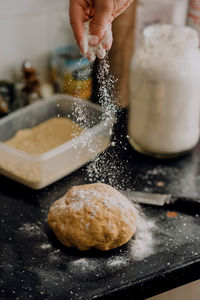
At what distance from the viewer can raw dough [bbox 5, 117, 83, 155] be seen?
1096 mm

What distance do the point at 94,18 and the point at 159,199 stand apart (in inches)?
15.8

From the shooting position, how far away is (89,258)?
2.75 ft

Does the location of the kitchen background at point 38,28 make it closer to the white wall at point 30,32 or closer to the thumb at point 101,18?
the white wall at point 30,32

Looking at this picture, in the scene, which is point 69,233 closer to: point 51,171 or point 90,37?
point 51,171

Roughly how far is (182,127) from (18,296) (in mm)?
549

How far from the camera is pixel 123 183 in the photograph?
0.84 m

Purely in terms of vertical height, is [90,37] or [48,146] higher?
[90,37]

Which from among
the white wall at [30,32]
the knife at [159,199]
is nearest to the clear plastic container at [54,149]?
the knife at [159,199]

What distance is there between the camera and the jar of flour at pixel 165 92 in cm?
106

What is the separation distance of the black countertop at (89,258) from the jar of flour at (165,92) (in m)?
0.21

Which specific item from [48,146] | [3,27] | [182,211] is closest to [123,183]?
[182,211]

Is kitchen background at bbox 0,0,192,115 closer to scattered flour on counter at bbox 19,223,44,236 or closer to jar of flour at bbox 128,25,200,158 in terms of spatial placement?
jar of flour at bbox 128,25,200,158

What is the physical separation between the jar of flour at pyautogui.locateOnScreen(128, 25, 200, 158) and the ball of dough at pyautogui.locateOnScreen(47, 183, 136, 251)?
294mm

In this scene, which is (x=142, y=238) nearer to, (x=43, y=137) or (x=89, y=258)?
(x=89, y=258)
